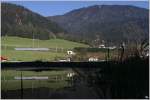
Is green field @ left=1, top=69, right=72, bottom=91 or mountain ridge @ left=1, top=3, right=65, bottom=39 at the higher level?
mountain ridge @ left=1, top=3, right=65, bottom=39

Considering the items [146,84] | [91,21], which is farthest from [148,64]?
[91,21]

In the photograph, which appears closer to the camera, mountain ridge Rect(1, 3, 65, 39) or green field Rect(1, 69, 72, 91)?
green field Rect(1, 69, 72, 91)

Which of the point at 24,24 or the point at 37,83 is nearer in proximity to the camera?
the point at 37,83

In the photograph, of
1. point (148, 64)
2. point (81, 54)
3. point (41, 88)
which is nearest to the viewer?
point (148, 64)

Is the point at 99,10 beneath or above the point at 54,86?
above

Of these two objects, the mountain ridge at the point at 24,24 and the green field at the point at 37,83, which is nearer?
the green field at the point at 37,83

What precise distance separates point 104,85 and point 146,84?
2.15 m

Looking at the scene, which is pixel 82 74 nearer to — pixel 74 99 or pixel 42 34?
pixel 74 99

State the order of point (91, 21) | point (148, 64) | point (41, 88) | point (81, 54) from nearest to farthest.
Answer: point (148, 64)
point (41, 88)
point (81, 54)
point (91, 21)

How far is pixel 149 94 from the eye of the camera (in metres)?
7.82

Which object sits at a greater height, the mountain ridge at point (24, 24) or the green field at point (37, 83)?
the mountain ridge at point (24, 24)

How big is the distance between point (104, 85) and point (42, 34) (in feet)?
80.1

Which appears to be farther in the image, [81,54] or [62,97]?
[81,54]

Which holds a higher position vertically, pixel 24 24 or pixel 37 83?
pixel 24 24
